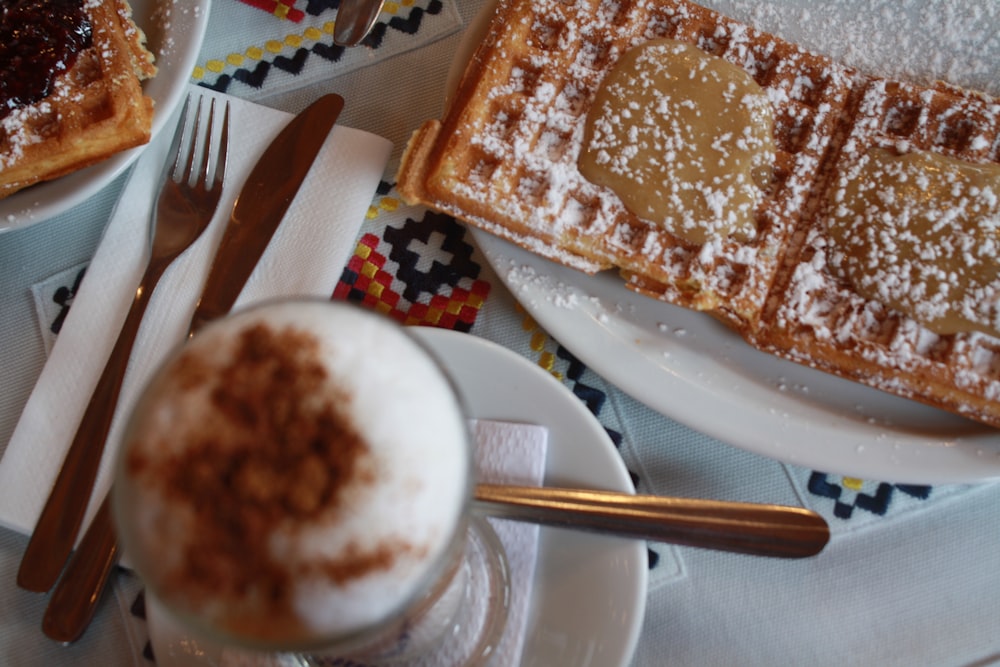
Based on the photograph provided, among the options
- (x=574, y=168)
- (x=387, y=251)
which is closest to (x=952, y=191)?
(x=574, y=168)

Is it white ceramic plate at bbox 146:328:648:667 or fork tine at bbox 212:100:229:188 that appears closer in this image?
white ceramic plate at bbox 146:328:648:667

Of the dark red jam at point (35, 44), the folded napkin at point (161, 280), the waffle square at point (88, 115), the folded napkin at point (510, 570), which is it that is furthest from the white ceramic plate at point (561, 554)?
the dark red jam at point (35, 44)

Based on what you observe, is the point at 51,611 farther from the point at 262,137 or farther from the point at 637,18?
the point at 637,18

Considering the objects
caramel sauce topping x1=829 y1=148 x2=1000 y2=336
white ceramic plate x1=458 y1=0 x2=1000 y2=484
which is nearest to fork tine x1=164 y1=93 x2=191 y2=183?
white ceramic plate x1=458 y1=0 x2=1000 y2=484

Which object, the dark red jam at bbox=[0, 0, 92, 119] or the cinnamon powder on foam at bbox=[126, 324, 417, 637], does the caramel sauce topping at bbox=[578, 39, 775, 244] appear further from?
the dark red jam at bbox=[0, 0, 92, 119]

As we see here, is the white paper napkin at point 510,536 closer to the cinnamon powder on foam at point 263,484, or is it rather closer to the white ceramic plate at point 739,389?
the white ceramic plate at point 739,389

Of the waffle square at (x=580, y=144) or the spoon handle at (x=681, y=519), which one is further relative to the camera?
the waffle square at (x=580, y=144)

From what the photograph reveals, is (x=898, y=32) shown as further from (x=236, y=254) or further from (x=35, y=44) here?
(x=35, y=44)
